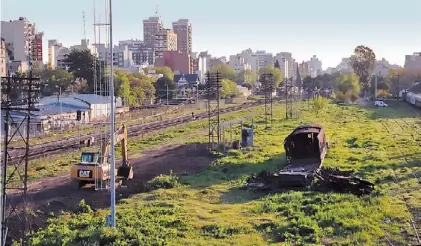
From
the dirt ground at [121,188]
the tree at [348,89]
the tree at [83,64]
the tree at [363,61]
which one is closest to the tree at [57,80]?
the tree at [83,64]

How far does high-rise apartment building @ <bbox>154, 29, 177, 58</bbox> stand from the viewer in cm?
15612

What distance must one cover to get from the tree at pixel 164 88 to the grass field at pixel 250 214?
54523 millimetres

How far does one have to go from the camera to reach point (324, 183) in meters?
20.2

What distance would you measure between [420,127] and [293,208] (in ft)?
101

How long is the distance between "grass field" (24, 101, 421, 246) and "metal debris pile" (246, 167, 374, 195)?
1.78 feet

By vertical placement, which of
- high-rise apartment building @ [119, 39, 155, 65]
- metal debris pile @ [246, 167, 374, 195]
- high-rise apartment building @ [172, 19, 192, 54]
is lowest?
metal debris pile @ [246, 167, 374, 195]

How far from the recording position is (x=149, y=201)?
61.9ft

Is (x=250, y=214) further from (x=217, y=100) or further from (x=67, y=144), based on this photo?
(x=67, y=144)

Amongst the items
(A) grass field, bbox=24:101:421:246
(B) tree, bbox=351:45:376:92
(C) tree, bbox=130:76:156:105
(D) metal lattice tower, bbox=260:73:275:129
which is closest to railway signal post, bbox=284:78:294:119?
(D) metal lattice tower, bbox=260:73:275:129

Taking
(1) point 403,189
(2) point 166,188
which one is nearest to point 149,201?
(2) point 166,188

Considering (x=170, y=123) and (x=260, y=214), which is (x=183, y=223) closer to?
(x=260, y=214)

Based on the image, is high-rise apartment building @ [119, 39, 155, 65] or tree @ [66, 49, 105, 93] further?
high-rise apartment building @ [119, 39, 155, 65]

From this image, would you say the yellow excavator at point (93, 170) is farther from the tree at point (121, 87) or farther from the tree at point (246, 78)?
the tree at point (246, 78)

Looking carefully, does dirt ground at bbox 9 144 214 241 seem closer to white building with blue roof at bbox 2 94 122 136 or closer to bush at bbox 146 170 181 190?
bush at bbox 146 170 181 190
